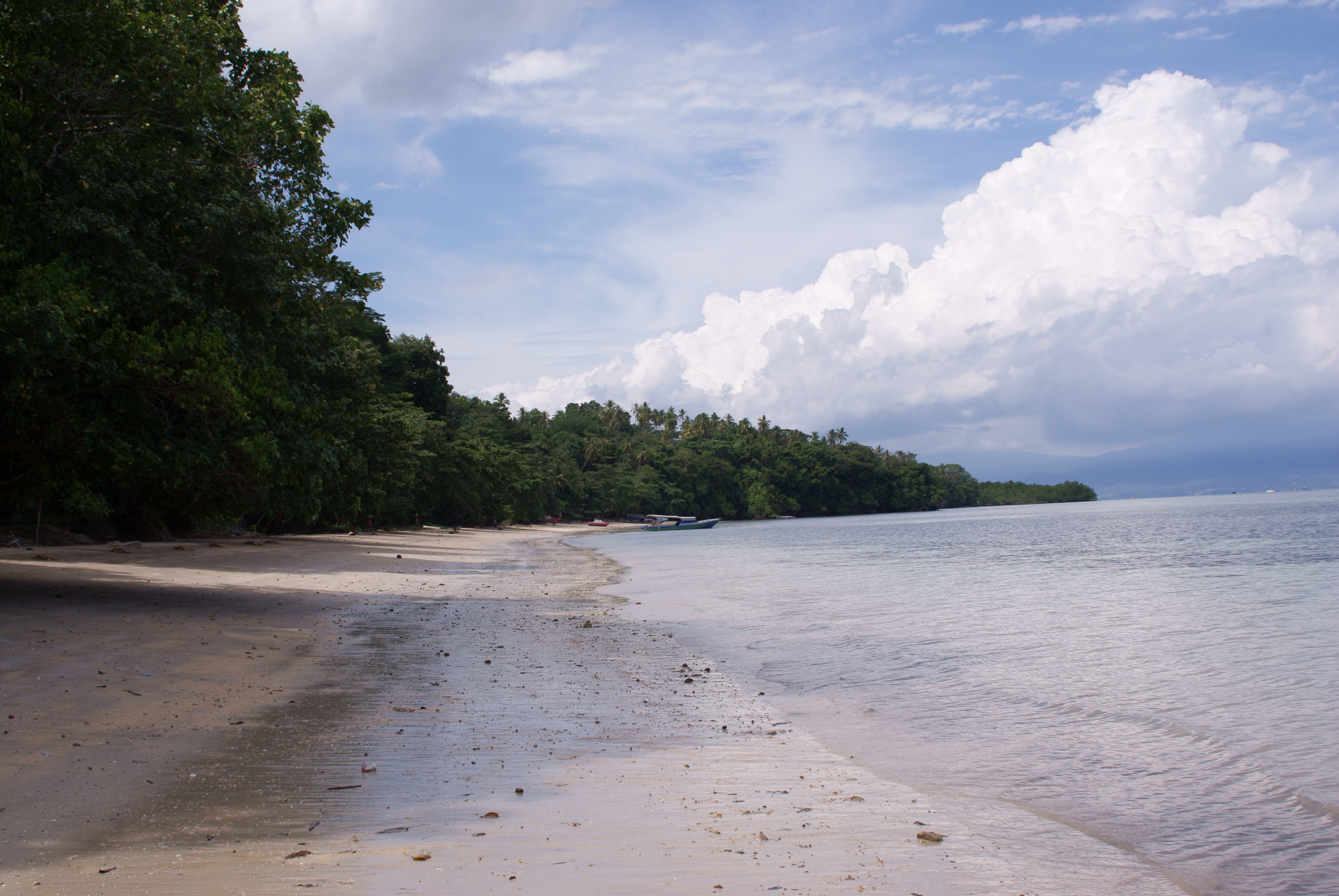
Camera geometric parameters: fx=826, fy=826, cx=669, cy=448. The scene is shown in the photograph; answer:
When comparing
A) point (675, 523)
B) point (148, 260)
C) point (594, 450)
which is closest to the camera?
point (148, 260)

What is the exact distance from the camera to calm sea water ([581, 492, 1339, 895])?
5543 millimetres

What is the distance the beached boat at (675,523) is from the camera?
96.5 meters

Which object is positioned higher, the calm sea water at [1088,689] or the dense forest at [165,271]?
the dense forest at [165,271]

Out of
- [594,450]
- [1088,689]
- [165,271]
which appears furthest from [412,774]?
[594,450]

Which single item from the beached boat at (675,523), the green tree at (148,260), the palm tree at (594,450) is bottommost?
the beached boat at (675,523)

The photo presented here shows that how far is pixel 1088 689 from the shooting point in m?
9.84

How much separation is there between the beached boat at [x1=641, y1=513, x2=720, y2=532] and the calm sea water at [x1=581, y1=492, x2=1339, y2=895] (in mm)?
67518

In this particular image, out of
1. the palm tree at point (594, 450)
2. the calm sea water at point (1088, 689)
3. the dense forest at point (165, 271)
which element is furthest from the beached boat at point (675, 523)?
the dense forest at point (165, 271)

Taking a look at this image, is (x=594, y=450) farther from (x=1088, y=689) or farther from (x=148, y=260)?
(x=1088, y=689)

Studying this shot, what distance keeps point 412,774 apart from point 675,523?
9388 cm

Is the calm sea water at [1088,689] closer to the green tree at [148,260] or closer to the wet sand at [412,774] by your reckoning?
the wet sand at [412,774]

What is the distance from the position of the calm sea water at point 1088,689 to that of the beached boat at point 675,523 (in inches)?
2658

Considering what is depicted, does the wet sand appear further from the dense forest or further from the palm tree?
the palm tree

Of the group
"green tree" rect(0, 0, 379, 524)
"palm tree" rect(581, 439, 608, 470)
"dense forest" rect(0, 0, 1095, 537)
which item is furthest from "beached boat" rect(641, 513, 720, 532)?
"green tree" rect(0, 0, 379, 524)
